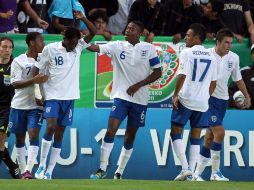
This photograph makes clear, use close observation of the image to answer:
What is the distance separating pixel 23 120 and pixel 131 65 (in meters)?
1.97

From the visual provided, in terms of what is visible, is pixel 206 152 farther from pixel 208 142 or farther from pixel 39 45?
pixel 39 45

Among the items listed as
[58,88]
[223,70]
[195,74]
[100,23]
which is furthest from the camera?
[100,23]

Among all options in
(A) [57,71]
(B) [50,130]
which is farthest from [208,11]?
(B) [50,130]

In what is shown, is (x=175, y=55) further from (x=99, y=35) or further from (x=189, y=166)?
(x=189, y=166)

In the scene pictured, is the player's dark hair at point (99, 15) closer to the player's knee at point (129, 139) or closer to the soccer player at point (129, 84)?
the soccer player at point (129, 84)

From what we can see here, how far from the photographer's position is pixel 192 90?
1783 cm

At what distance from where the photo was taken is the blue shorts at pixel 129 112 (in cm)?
1792

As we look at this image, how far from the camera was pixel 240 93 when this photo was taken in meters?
20.4

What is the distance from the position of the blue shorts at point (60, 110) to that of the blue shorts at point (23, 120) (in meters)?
0.44

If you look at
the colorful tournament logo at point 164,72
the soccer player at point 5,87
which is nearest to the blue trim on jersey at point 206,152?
the colorful tournament logo at point 164,72

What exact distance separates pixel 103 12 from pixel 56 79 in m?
3.63

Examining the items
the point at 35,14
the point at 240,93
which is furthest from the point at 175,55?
the point at 35,14

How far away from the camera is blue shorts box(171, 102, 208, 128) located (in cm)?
1781

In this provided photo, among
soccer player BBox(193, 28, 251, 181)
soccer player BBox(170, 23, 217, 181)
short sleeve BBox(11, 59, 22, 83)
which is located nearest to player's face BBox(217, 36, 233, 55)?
soccer player BBox(193, 28, 251, 181)
